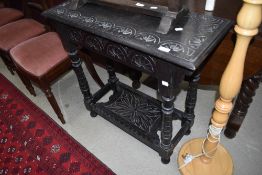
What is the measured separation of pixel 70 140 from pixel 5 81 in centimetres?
117

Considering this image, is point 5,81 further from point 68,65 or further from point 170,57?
point 170,57

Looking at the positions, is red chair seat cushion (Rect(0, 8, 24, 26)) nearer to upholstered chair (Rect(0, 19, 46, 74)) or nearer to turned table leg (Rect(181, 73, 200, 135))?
upholstered chair (Rect(0, 19, 46, 74))

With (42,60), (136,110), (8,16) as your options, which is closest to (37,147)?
(42,60)

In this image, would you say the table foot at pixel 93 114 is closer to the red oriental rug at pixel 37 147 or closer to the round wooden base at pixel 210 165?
the red oriental rug at pixel 37 147

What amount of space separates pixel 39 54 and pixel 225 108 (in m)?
1.33

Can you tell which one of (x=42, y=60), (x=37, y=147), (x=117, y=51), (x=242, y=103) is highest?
(x=117, y=51)

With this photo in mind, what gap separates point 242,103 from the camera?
1.44 meters

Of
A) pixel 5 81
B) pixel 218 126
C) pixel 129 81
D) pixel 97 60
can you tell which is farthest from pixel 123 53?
pixel 5 81

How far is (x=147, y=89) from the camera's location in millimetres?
2086

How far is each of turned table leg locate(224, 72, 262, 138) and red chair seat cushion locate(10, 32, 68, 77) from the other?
1233mm

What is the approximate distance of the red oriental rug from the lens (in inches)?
62.6

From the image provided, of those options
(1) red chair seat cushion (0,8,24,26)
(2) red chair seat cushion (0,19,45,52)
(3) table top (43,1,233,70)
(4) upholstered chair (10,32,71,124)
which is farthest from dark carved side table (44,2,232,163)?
(1) red chair seat cushion (0,8,24,26)

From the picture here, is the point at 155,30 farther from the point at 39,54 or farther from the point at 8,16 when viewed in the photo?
the point at 8,16

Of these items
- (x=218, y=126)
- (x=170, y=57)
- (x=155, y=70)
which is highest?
(x=170, y=57)
